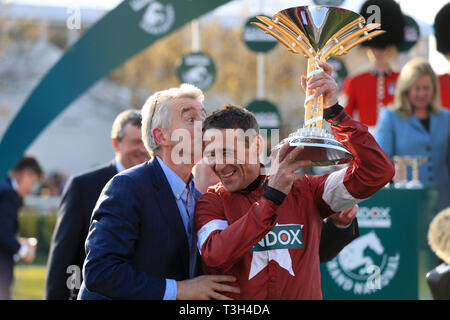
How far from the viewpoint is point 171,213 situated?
3266 mm

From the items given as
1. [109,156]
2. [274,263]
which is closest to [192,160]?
[274,263]

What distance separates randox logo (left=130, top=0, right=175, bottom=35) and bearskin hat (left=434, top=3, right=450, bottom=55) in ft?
11.0

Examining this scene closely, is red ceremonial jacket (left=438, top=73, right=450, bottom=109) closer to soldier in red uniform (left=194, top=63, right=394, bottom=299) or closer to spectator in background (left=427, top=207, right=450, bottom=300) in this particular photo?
spectator in background (left=427, top=207, right=450, bottom=300)

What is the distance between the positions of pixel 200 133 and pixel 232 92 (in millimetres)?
26478

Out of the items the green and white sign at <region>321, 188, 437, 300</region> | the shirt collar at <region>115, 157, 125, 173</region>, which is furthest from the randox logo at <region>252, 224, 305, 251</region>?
the green and white sign at <region>321, 188, 437, 300</region>

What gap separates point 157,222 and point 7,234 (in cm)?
453

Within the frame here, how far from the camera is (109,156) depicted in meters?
32.4

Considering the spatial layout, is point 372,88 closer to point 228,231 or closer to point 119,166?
point 119,166

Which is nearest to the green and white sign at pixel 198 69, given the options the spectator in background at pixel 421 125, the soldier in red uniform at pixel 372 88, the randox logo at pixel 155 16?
the randox logo at pixel 155 16

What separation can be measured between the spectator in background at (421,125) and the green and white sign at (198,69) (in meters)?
7.58

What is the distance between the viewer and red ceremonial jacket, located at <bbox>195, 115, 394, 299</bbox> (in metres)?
3.01

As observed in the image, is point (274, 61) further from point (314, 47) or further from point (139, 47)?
point (314, 47)

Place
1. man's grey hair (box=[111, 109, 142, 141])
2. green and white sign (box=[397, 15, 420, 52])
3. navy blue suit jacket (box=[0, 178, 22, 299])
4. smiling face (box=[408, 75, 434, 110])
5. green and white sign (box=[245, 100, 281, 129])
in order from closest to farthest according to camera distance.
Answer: man's grey hair (box=[111, 109, 142, 141])
smiling face (box=[408, 75, 434, 110])
navy blue suit jacket (box=[0, 178, 22, 299])
green and white sign (box=[397, 15, 420, 52])
green and white sign (box=[245, 100, 281, 129])
